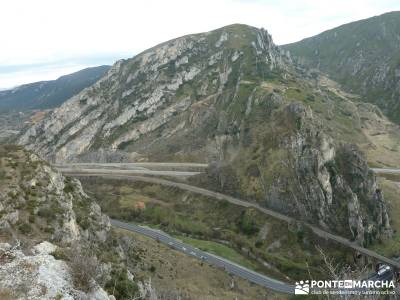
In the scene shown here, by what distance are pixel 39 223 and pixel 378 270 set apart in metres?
77.2

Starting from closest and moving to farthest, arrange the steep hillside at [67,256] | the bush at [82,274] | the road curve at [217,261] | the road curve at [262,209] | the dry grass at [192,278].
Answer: the steep hillside at [67,256] → the bush at [82,274] → the dry grass at [192,278] → the road curve at [217,261] → the road curve at [262,209]

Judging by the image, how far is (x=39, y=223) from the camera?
49344 mm

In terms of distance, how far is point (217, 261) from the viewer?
10575 cm

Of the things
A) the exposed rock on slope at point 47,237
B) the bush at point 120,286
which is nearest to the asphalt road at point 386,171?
the exposed rock on slope at point 47,237

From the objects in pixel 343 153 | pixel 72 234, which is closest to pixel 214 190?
pixel 343 153

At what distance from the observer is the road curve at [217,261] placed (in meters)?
96.6

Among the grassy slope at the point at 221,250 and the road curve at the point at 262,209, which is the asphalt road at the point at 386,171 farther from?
the grassy slope at the point at 221,250

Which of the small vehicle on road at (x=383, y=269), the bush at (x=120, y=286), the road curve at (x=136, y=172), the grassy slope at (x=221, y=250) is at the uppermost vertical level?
the bush at (x=120, y=286)

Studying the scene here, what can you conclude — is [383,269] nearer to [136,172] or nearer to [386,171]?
[386,171]

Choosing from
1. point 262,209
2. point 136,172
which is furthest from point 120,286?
point 136,172

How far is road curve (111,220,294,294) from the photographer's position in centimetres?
9662

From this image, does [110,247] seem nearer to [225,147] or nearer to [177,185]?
[177,185]

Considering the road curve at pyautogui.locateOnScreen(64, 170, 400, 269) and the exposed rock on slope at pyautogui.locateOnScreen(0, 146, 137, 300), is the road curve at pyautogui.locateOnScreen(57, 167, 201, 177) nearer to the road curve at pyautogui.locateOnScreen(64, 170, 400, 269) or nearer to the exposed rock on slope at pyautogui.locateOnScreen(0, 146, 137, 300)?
the road curve at pyautogui.locateOnScreen(64, 170, 400, 269)

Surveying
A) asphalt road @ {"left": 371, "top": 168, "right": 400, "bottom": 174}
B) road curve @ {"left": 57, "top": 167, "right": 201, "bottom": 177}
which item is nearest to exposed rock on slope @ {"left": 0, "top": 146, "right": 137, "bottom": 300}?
road curve @ {"left": 57, "top": 167, "right": 201, "bottom": 177}
